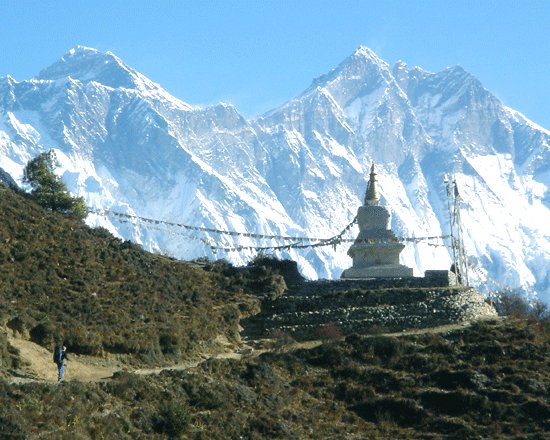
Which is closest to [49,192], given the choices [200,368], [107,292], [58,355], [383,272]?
[107,292]

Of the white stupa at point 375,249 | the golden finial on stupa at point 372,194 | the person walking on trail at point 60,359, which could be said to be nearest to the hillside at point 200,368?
the person walking on trail at point 60,359

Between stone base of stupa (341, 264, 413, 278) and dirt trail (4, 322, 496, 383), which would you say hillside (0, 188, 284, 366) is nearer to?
dirt trail (4, 322, 496, 383)

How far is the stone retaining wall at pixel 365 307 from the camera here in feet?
130

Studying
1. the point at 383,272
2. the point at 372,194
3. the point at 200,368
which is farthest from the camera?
the point at 372,194

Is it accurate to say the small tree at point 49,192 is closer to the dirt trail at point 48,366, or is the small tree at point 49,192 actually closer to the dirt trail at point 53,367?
the dirt trail at point 53,367

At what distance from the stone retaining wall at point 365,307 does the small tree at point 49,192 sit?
545 inches

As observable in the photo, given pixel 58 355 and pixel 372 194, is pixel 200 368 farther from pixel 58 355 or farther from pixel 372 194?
pixel 372 194

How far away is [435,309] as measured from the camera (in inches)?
1614

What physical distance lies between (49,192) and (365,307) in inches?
806

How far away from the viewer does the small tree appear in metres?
49.3

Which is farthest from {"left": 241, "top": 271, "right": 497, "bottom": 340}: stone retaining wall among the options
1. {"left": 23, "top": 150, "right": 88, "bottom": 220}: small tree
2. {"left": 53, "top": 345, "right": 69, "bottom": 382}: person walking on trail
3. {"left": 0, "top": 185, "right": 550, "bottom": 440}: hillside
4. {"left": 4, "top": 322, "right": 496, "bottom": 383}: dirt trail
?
{"left": 23, "top": 150, "right": 88, "bottom": 220}: small tree

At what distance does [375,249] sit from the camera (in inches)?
2042

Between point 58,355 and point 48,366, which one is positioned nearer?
point 58,355

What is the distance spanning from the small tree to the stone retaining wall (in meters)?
13.8
